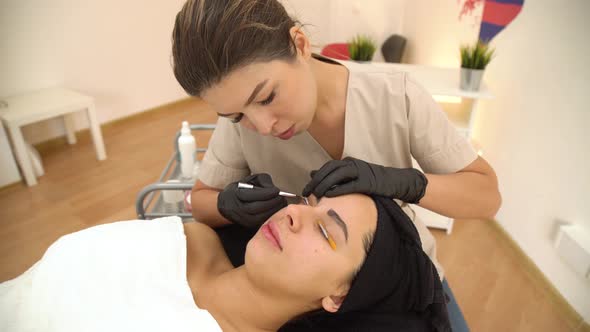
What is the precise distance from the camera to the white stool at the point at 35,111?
2.45m

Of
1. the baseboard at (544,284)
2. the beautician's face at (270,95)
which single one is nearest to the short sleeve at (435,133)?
the beautician's face at (270,95)

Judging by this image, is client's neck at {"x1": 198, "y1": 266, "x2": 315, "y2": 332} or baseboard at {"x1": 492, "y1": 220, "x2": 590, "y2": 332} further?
baseboard at {"x1": 492, "y1": 220, "x2": 590, "y2": 332}

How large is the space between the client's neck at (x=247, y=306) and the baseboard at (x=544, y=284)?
4.56ft

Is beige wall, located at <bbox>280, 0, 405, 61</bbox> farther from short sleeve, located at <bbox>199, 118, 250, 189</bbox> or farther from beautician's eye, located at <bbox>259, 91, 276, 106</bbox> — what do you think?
beautician's eye, located at <bbox>259, 91, 276, 106</bbox>

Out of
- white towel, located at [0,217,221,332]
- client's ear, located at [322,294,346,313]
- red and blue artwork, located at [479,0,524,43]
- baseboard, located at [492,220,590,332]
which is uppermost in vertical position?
red and blue artwork, located at [479,0,524,43]

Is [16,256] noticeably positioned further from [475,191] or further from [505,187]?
[505,187]

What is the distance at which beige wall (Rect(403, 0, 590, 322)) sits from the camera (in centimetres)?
162

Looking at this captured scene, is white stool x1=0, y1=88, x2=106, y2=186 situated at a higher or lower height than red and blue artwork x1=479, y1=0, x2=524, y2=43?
lower

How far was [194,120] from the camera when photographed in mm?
3689

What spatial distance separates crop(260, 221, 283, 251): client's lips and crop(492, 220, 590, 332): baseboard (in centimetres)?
151

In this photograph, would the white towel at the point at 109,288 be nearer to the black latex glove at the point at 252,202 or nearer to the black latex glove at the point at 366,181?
the black latex glove at the point at 252,202

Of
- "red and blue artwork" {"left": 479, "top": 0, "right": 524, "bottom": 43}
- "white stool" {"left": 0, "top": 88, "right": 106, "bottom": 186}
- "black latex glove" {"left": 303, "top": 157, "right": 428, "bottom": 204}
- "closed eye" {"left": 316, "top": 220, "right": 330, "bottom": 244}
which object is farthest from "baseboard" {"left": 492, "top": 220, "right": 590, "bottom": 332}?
"white stool" {"left": 0, "top": 88, "right": 106, "bottom": 186}

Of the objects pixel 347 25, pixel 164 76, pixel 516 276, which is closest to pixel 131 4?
pixel 164 76

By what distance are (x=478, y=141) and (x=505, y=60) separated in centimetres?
50
